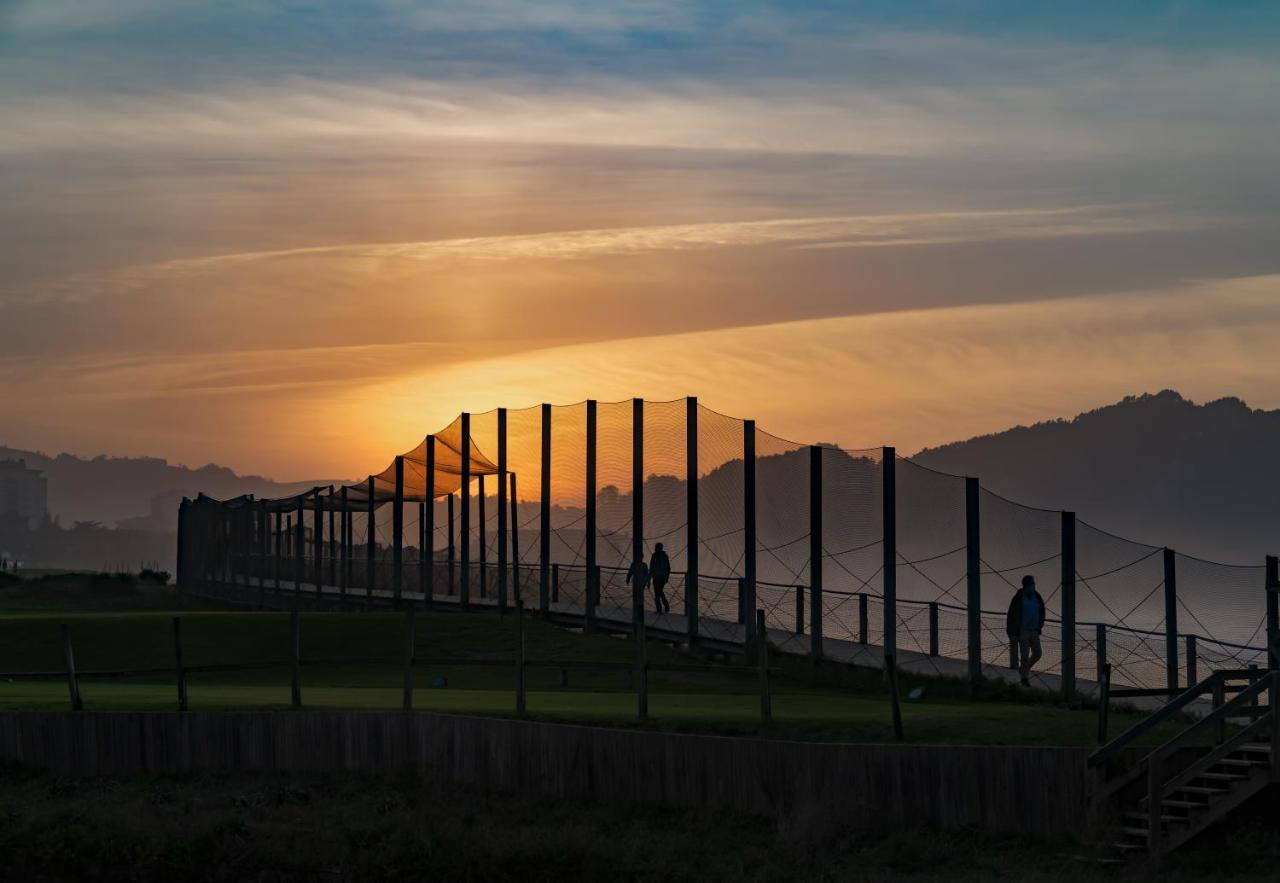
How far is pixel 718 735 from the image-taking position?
23.0 m

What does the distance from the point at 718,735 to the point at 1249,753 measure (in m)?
6.38

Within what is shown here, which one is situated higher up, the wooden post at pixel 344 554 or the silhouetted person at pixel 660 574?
the silhouetted person at pixel 660 574

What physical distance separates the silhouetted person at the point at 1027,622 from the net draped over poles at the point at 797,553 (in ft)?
1.52

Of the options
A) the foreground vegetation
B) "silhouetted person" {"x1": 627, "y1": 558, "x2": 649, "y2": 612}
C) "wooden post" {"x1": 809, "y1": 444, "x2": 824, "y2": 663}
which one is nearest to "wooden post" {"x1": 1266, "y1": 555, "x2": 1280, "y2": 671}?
"wooden post" {"x1": 809, "y1": 444, "x2": 824, "y2": 663}

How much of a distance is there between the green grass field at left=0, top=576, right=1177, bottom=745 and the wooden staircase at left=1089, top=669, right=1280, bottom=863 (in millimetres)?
1798

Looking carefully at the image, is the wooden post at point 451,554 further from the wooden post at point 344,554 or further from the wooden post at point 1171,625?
the wooden post at point 1171,625

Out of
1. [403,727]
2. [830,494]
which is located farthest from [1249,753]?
[830,494]

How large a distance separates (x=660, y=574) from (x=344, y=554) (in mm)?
21813

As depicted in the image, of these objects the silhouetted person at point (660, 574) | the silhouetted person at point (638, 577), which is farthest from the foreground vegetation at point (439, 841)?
the silhouetted person at point (660, 574)

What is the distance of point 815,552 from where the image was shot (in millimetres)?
32344

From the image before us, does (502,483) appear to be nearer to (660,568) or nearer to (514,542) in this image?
(514,542)

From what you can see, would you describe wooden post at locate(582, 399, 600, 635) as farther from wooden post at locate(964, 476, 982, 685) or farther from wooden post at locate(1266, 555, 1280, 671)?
wooden post at locate(1266, 555, 1280, 671)

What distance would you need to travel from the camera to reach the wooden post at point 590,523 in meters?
38.6

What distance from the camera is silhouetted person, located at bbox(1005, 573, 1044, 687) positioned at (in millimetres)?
28812
